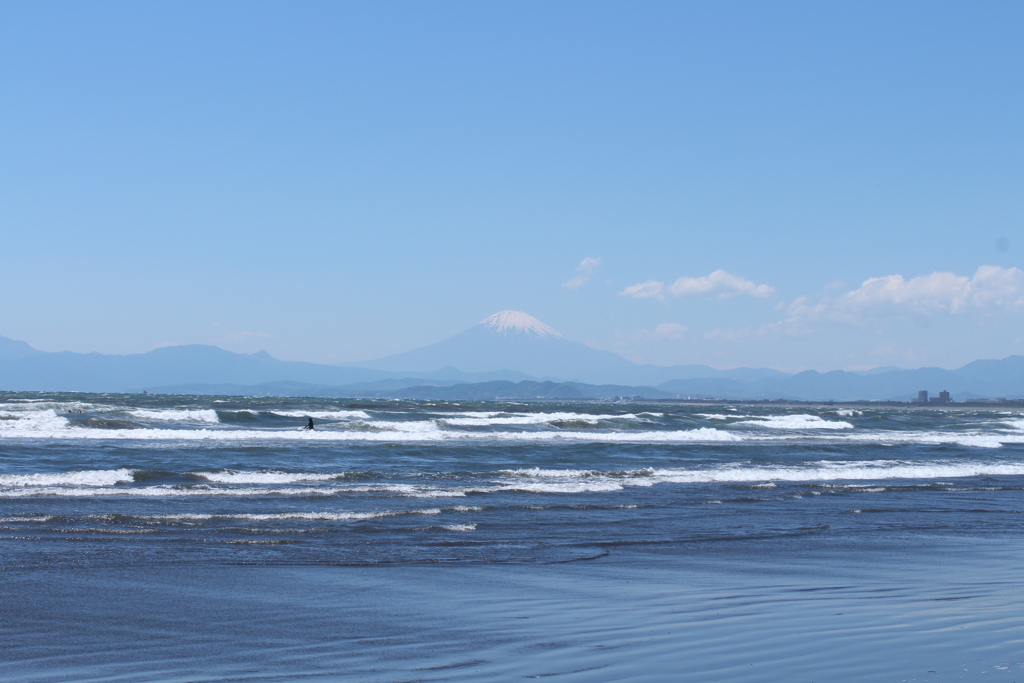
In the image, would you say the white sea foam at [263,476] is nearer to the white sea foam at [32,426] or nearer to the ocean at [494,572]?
the ocean at [494,572]

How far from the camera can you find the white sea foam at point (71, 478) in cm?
1777

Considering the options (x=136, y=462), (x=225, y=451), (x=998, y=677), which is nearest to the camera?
(x=998, y=677)

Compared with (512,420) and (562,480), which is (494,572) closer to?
(562,480)

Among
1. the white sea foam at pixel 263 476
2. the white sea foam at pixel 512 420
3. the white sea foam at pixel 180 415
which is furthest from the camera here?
the white sea foam at pixel 512 420

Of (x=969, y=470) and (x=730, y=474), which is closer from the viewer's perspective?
(x=730, y=474)

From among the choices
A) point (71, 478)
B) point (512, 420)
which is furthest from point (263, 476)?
point (512, 420)

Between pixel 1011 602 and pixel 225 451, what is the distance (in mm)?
22139

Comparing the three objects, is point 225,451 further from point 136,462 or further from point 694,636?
point 694,636

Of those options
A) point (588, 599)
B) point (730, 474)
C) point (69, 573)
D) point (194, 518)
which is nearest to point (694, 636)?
point (588, 599)

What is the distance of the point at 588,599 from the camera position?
360 inches

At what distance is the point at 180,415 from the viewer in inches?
1913

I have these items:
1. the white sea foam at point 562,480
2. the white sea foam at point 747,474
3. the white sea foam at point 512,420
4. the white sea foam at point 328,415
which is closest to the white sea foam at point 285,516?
the white sea foam at point 562,480

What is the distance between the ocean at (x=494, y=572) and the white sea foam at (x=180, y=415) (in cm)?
2178

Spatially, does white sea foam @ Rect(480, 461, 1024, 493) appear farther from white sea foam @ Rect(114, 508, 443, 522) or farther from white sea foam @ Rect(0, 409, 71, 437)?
white sea foam @ Rect(0, 409, 71, 437)
